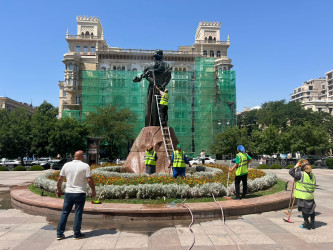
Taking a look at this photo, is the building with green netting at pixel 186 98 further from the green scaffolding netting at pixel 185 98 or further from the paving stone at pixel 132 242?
the paving stone at pixel 132 242

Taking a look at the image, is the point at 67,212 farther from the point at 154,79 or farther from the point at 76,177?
the point at 154,79

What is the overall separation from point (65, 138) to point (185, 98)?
22848mm

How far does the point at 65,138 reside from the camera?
99.2ft

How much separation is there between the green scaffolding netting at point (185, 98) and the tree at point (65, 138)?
13.1 meters

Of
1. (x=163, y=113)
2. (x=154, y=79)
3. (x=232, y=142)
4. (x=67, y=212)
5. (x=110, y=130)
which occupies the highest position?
(x=154, y=79)

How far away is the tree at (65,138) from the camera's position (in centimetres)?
3019

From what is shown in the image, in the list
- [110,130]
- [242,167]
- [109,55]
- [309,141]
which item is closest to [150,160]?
[242,167]

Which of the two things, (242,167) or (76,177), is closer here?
(76,177)

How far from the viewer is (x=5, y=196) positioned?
32.2 ft

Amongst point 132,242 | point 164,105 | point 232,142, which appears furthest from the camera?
point 232,142

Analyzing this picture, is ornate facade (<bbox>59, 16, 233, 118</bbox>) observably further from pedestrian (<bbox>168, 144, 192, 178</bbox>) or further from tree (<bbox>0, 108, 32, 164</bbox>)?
pedestrian (<bbox>168, 144, 192, 178</bbox>)

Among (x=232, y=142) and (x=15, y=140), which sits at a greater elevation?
(x=15, y=140)

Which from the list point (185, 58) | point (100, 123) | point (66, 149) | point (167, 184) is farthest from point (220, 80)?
point (167, 184)

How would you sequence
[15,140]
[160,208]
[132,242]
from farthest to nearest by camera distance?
[15,140] → [160,208] → [132,242]
